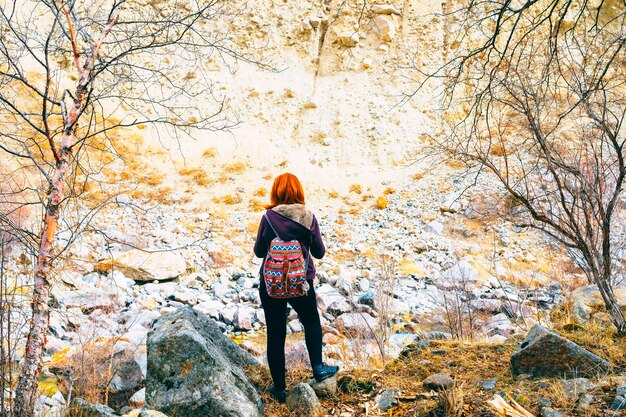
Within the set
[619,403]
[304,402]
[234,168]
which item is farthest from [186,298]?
[234,168]

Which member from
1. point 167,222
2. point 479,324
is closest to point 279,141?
point 167,222

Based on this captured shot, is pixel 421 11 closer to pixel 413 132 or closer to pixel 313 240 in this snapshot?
pixel 413 132

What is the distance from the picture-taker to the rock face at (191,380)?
2854 millimetres

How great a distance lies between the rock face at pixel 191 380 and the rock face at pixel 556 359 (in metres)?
1.84

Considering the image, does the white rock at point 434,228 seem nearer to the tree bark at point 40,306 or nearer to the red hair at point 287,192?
the red hair at point 287,192

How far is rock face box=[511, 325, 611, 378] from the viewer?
125 inches

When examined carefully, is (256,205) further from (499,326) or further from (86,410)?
(86,410)

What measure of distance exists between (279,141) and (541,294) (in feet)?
37.9

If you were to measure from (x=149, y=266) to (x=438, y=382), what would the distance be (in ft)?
27.2

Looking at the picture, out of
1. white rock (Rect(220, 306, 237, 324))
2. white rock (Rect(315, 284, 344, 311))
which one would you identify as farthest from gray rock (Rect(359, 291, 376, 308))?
white rock (Rect(220, 306, 237, 324))

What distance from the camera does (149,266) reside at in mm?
10289

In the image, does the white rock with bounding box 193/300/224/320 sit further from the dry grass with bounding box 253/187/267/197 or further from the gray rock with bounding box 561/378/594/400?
the dry grass with bounding box 253/187/267/197

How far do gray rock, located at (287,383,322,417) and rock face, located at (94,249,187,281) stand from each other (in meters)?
7.65

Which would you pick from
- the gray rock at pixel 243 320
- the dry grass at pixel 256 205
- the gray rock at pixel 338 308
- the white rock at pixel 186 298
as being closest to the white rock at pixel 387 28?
the dry grass at pixel 256 205
